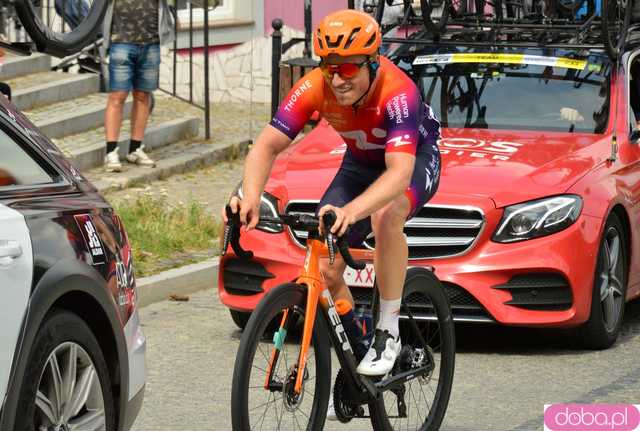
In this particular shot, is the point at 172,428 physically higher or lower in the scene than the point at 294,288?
lower

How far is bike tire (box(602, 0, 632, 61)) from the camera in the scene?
31.4 feet

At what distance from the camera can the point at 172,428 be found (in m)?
6.84

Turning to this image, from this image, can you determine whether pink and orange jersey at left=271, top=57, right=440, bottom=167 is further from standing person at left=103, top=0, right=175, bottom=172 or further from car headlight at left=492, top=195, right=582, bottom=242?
standing person at left=103, top=0, right=175, bottom=172

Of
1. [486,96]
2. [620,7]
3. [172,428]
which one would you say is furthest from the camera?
[620,7]

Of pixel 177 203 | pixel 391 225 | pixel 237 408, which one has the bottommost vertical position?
pixel 177 203

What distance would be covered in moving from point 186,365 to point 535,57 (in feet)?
10.5

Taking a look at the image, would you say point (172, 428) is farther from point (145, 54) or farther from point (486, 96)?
point (145, 54)

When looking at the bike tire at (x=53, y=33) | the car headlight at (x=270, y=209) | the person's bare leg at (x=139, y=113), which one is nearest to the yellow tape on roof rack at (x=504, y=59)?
the car headlight at (x=270, y=209)

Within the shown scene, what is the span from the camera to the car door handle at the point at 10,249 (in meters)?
4.73

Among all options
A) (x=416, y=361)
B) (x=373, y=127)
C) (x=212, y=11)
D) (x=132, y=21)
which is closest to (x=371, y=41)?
(x=373, y=127)

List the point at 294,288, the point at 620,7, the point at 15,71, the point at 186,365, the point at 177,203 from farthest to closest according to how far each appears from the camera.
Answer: the point at 15,71 < the point at 177,203 < the point at 620,7 < the point at 186,365 < the point at 294,288

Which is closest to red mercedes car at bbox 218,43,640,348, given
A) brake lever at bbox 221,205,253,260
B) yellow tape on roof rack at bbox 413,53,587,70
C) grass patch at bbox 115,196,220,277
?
yellow tape on roof rack at bbox 413,53,587,70

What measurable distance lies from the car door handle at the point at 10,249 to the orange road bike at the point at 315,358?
895 mm

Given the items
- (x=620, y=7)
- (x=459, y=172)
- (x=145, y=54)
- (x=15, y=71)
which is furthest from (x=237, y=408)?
(x=15, y=71)
